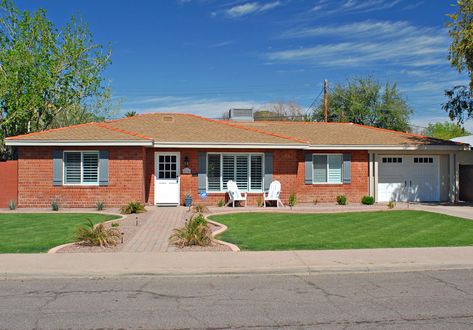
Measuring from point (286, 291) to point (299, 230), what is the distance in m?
6.00

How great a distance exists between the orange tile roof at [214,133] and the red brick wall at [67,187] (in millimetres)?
675

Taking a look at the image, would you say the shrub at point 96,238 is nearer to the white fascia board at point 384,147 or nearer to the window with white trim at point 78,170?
the window with white trim at point 78,170

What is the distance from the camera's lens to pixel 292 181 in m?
21.5

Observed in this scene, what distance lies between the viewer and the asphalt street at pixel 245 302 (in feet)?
20.7

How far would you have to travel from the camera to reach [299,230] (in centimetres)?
1395

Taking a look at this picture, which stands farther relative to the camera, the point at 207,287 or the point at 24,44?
the point at 24,44

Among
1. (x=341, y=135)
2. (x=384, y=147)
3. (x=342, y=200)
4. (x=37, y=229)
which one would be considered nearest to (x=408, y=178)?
(x=384, y=147)

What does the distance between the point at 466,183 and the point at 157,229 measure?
55.5ft

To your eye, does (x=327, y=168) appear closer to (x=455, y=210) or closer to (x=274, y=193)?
(x=274, y=193)

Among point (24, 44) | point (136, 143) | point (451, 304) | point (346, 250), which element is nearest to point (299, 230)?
point (346, 250)

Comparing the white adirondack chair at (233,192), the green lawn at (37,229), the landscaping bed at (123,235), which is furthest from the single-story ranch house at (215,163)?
the landscaping bed at (123,235)

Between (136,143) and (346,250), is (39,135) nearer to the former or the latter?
(136,143)

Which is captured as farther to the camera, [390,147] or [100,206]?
[390,147]

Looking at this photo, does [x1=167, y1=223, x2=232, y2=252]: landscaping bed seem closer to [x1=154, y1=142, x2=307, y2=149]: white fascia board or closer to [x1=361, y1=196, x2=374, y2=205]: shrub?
[x1=154, y1=142, x2=307, y2=149]: white fascia board
